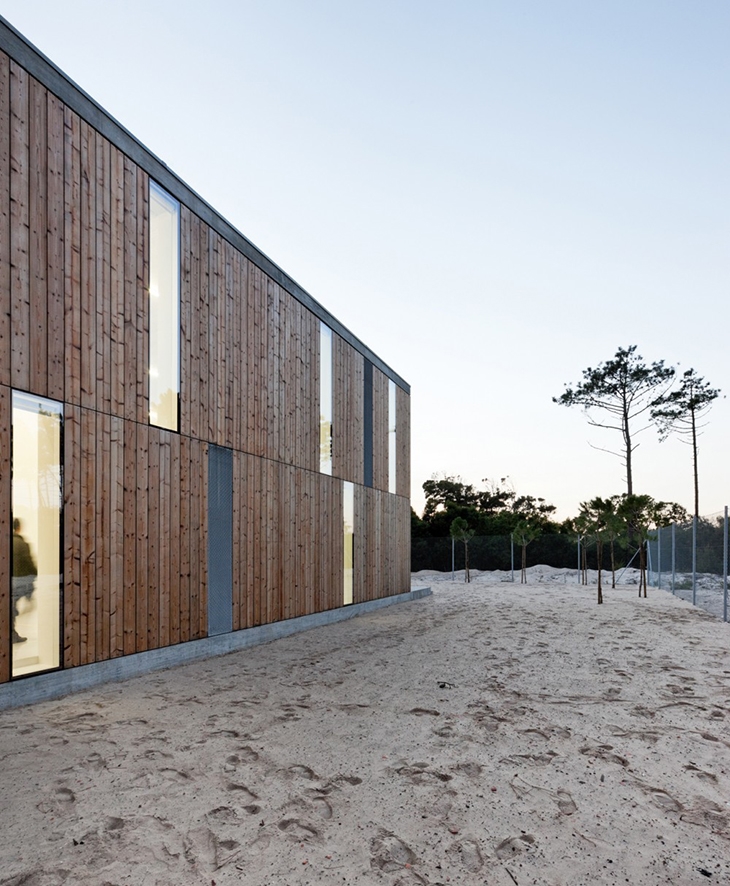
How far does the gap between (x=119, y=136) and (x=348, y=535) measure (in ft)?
26.0

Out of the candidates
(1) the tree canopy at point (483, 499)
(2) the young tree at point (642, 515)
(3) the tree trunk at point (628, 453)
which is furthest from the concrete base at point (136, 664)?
(1) the tree canopy at point (483, 499)

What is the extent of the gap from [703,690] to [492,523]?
2617cm

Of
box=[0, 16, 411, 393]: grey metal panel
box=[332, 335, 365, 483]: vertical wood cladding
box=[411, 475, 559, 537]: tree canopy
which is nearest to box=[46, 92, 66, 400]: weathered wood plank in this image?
box=[0, 16, 411, 393]: grey metal panel

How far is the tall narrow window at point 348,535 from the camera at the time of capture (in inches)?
453

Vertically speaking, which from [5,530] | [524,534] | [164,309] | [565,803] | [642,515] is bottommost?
[524,534]

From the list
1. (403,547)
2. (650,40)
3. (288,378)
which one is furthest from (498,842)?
(650,40)

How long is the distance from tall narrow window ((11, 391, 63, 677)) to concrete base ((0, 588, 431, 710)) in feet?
0.47

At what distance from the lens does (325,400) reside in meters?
10.9

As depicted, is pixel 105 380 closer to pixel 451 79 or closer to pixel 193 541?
pixel 193 541

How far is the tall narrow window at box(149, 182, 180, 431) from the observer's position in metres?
6.61

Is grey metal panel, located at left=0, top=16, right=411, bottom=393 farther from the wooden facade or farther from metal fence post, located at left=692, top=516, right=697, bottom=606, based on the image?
metal fence post, located at left=692, top=516, right=697, bottom=606

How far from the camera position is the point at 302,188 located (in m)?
15.3

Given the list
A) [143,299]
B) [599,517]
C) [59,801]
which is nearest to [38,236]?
[143,299]

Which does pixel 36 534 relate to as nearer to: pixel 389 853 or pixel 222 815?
pixel 222 815
